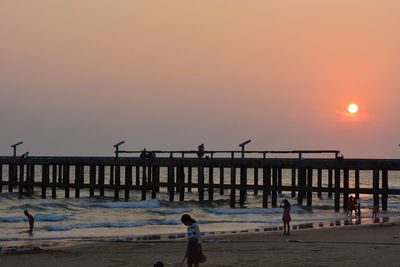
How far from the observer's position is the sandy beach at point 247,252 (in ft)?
55.7

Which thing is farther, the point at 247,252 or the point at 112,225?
the point at 112,225

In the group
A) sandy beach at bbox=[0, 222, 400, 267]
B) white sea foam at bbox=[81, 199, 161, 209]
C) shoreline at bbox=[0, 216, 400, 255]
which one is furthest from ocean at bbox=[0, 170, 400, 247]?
sandy beach at bbox=[0, 222, 400, 267]

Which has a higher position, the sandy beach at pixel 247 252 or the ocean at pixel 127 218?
the sandy beach at pixel 247 252

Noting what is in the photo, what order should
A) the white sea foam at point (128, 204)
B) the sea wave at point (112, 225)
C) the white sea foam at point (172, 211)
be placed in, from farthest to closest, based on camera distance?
the white sea foam at point (128, 204)
the white sea foam at point (172, 211)
the sea wave at point (112, 225)

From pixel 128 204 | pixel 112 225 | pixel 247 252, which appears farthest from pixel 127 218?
pixel 247 252

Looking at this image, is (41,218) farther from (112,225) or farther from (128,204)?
(128,204)

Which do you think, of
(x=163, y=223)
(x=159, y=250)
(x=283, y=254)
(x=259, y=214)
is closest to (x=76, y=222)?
(x=163, y=223)

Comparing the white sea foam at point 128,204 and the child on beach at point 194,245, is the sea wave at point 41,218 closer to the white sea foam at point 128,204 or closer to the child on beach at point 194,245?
the white sea foam at point 128,204

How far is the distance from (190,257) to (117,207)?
97.9 ft

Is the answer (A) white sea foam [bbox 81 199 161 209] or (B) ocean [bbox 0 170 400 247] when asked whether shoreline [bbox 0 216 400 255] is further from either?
(A) white sea foam [bbox 81 199 161 209]

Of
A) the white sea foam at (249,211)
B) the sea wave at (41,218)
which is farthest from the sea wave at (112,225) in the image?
the white sea foam at (249,211)

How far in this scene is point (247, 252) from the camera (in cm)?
1892

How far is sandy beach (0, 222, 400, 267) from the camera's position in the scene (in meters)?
17.0

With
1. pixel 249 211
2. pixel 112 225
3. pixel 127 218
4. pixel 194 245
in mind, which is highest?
pixel 194 245
